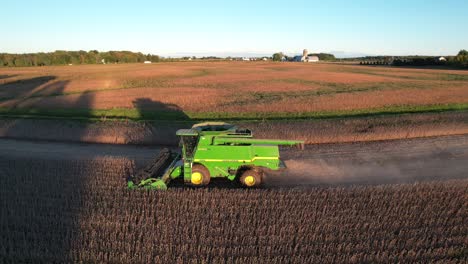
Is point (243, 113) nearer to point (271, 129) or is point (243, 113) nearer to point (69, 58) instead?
point (271, 129)

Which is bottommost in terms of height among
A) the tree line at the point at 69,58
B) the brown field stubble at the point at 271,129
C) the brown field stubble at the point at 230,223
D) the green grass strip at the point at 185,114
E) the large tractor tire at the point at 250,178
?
the brown field stubble at the point at 230,223

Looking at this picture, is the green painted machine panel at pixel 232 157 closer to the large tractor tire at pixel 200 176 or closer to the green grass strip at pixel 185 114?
the large tractor tire at pixel 200 176

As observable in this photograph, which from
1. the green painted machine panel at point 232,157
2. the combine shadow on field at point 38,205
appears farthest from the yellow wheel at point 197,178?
the combine shadow on field at point 38,205

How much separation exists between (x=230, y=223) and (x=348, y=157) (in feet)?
24.4

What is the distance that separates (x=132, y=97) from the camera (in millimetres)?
28656

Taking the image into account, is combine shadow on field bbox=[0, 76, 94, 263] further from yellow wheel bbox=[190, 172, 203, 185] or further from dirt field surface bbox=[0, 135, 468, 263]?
yellow wheel bbox=[190, 172, 203, 185]

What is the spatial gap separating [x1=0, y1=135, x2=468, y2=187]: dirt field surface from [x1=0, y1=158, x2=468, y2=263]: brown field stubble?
1480 mm

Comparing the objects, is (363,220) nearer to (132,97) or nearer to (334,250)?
(334,250)

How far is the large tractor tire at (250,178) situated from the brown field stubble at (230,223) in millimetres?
511

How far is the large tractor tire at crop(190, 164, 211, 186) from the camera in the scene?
11055 millimetres

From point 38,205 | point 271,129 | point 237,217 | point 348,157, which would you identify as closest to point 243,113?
point 271,129

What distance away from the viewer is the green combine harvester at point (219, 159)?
1102 cm

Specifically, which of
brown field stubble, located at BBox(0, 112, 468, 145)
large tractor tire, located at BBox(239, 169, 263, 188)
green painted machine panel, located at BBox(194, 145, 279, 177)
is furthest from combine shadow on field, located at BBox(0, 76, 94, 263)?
large tractor tire, located at BBox(239, 169, 263, 188)

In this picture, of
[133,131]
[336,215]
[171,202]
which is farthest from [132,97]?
[336,215]
